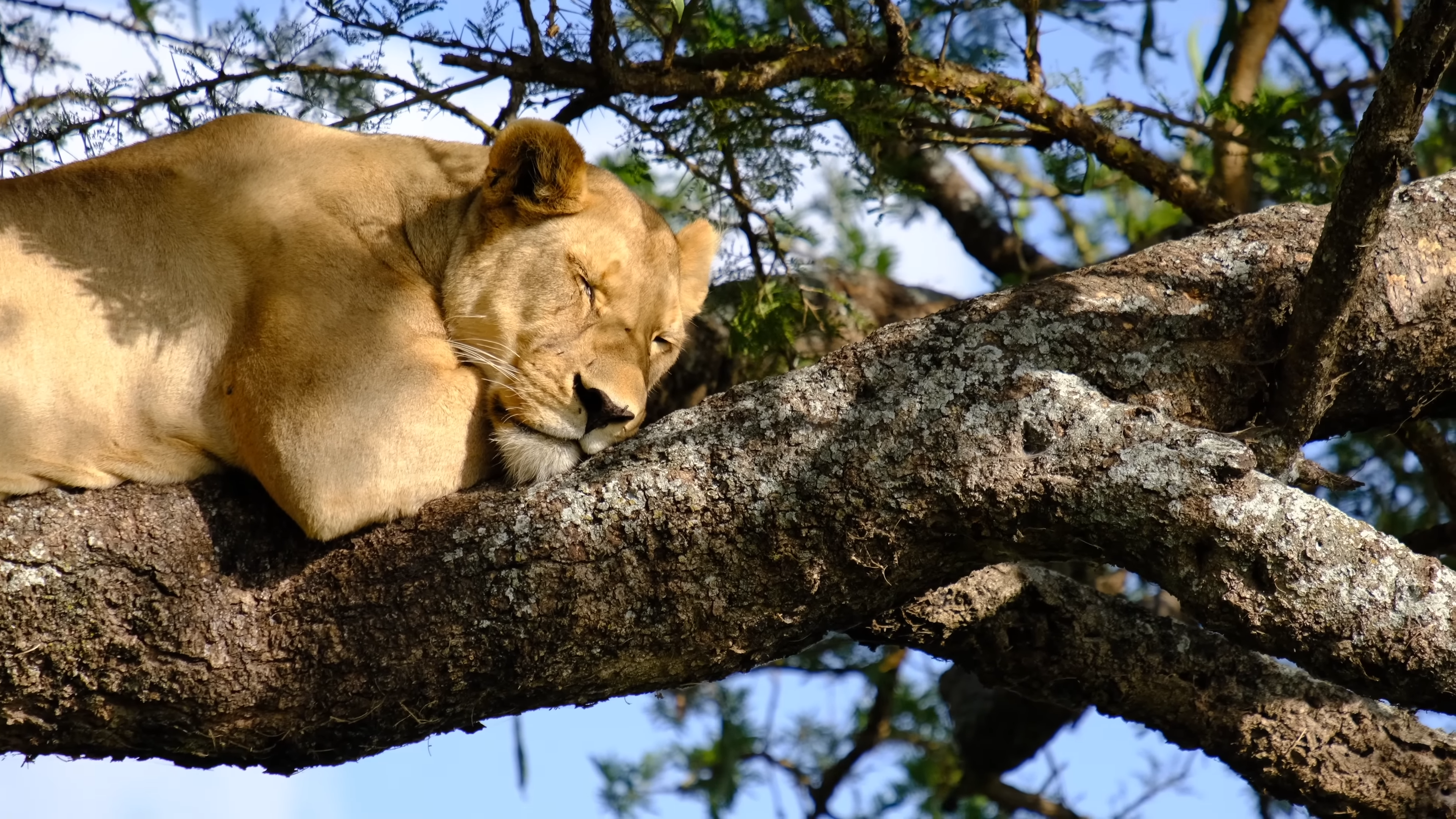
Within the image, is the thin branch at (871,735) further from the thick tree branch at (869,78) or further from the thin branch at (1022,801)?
the thick tree branch at (869,78)

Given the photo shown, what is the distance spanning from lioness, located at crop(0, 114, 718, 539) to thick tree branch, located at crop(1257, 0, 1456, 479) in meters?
1.76

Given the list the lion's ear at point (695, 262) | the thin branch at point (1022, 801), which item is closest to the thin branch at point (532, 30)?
the lion's ear at point (695, 262)

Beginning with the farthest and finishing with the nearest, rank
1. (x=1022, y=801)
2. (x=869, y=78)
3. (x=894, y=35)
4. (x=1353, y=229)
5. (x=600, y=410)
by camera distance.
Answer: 1. (x=1022, y=801)
2. (x=869, y=78)
3. (x=894, y=35)
4. (x=600, y=410)
5. (x=1353, y=229)

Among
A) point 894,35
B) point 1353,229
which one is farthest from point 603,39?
point 1353,229

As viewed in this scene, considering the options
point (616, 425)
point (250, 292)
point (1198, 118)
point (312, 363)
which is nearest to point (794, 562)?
point (616, 425)

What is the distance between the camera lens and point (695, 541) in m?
3.15

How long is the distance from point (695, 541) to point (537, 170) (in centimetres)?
152

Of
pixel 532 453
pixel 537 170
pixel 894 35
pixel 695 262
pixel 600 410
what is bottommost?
pixel 532 453

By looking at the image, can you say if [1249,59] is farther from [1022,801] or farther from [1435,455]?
[1022,801]

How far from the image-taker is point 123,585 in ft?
10.4

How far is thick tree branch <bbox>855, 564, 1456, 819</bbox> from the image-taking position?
3.56m

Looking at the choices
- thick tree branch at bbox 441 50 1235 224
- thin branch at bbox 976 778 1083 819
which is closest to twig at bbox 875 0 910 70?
thick tree branch at bbox 441 50 1235 224

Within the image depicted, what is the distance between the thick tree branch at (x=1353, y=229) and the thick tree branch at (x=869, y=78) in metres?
1.79

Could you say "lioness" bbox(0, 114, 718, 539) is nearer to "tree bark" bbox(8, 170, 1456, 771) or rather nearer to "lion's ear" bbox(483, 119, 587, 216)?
"lion's ear" bbox(483, 119, 587, 216)
